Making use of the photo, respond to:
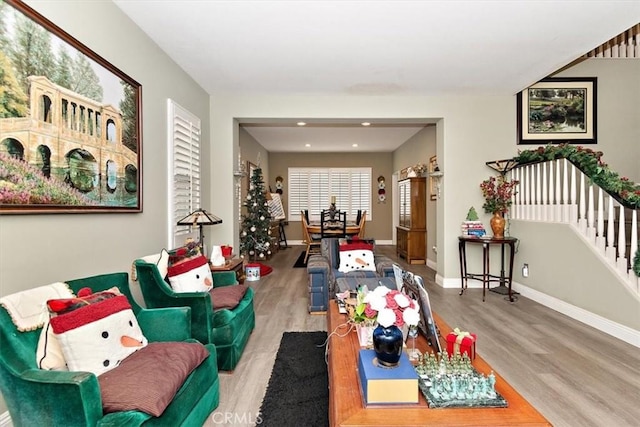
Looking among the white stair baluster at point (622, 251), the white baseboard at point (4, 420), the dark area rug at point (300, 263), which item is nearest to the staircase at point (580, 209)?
the white stair baluster at point (622, 251)

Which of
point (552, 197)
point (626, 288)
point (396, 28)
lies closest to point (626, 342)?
point (626, 288)

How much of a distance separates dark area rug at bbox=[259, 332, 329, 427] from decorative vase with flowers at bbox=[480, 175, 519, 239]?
10.3 feet

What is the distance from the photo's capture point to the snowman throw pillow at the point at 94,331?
1.51m

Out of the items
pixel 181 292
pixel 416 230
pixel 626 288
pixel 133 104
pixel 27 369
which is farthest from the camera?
pixel 416 230

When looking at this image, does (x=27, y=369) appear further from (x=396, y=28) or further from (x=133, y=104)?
(x=396, y=28)

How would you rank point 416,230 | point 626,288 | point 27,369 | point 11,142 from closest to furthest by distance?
point 27,369, point 11,142, point 626,288, point 416,230

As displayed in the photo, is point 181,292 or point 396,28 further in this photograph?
point 396,28

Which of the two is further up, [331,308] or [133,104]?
[133,104]

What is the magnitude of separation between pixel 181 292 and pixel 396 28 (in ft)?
9.55

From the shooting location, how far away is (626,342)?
10.1 feet

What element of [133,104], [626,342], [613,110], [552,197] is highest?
[613,110]

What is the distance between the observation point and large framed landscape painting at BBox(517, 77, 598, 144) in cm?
500

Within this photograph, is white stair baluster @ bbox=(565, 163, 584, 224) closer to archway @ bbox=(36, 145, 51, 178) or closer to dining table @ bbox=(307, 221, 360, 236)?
dining table @ bbox=(307, 221, 360, 236)

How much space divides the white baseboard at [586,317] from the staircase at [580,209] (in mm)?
381
